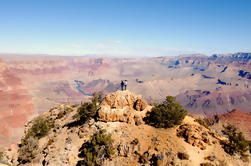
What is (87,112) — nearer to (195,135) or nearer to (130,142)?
(130,142)

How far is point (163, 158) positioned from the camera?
26734mm

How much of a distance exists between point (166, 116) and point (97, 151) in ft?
38.5

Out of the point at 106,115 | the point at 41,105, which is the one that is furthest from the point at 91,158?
the point at 41,105

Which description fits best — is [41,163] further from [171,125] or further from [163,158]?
[171,125]

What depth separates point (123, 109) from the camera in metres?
35.0

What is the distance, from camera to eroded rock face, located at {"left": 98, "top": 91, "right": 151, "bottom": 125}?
112ft

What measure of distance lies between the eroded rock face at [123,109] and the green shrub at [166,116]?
5.65 feet

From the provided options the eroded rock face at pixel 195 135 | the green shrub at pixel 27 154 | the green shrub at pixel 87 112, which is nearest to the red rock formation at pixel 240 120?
the eroded rock face at pixel 195 135

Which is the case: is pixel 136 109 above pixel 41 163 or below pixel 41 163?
above

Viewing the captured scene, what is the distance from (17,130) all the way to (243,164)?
102211 millimetres

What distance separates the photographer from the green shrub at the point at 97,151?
2797 cm

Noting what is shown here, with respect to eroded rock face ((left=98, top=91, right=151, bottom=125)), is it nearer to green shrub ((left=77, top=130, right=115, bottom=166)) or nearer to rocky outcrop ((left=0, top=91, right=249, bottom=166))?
rocky outcrop ((left=0, top=91, right=249, bottom=166))

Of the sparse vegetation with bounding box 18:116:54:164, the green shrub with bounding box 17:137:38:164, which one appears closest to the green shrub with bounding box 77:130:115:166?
the green shrub with bounding box 17:137:38:164

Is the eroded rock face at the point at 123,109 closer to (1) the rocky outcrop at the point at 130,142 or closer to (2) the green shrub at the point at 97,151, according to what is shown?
(1) the rocky outcrop at the point at 130,142
